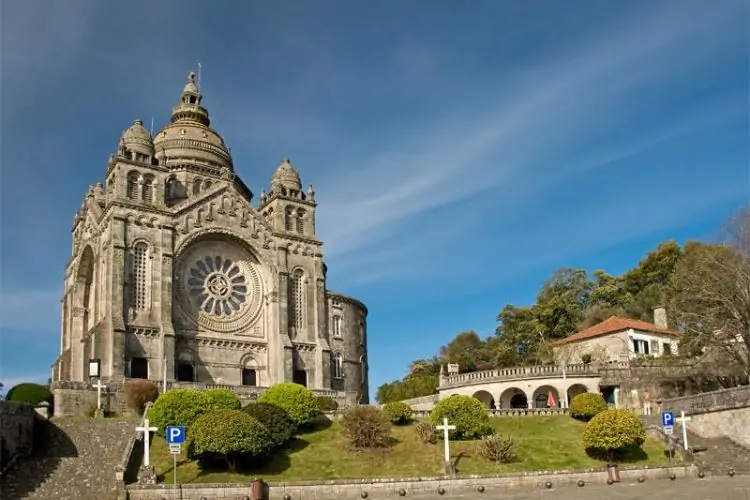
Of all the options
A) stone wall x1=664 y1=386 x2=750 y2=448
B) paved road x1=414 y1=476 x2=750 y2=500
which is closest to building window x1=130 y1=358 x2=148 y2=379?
paved road x1=414 y1=476 x2=750 y2=500

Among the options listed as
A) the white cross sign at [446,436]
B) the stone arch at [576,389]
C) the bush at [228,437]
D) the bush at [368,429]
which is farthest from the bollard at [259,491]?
the stone arch at [576,389]

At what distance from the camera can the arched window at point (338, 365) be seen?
64188 mm

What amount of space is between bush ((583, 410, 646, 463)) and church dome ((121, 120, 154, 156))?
115 feet

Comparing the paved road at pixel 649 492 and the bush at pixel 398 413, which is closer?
the paved road at pixel 649 492

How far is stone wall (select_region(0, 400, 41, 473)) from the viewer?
32.3m

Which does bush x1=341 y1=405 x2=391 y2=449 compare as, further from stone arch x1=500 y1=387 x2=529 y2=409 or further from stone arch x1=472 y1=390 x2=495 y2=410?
stone arch x1=472 y1=390 x2=495 y2=410

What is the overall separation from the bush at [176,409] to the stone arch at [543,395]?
23.1m

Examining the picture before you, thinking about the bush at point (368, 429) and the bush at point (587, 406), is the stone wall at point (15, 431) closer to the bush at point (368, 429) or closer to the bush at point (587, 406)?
the bush at point (368, 429)

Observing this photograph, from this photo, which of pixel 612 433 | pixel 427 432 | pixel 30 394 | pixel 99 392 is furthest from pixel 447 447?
pixel 30 394

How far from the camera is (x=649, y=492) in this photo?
99.5 ft

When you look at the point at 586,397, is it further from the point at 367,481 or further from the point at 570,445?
the point at 367,481

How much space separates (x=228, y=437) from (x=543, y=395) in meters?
26.8

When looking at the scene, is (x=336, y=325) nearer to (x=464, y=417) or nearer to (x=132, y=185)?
(x=132, y=185)

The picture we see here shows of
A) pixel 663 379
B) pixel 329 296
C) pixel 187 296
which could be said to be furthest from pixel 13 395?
pixel 663 379
